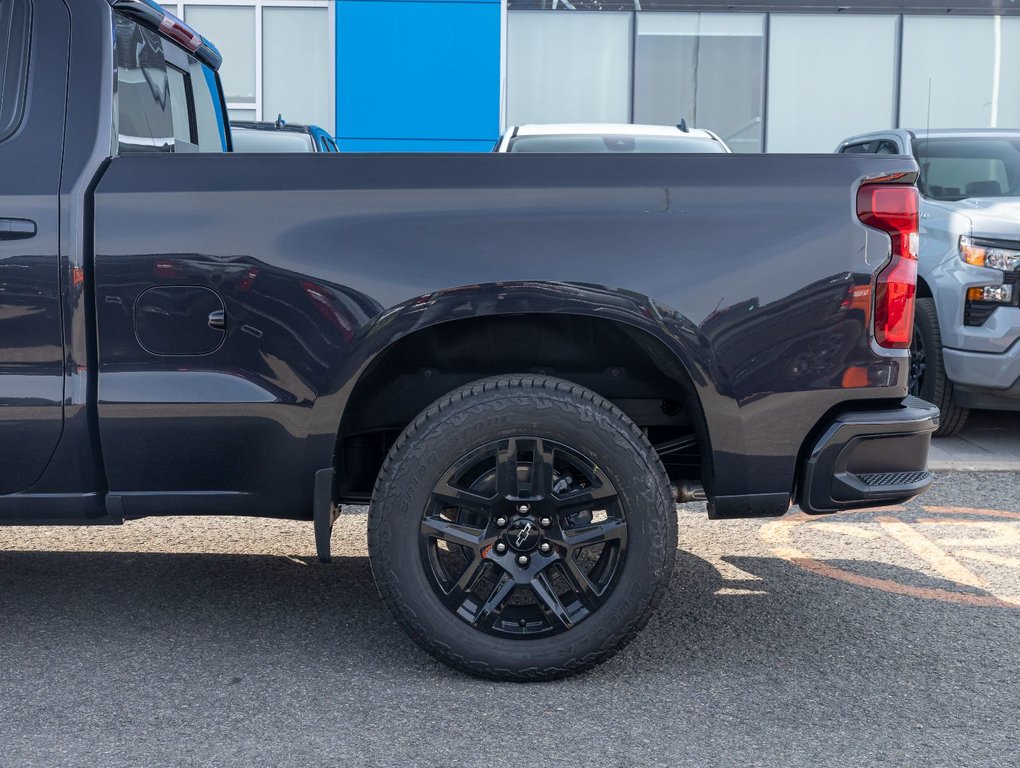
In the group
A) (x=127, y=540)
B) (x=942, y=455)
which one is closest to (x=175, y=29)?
(x=127, y=540)

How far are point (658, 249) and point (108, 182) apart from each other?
146 cm

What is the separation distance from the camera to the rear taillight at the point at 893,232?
3.14 metres

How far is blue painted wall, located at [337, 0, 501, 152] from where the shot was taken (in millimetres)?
13633

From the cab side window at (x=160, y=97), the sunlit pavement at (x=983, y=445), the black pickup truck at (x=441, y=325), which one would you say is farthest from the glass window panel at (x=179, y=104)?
the sunlit pavement at (x=983, y=445)

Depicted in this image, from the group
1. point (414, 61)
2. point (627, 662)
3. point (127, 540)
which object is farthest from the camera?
point (414, 61)

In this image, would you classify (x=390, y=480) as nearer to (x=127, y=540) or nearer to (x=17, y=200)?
(x=17, y=200)

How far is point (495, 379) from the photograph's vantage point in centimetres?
319

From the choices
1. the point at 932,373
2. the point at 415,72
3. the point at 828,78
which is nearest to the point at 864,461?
the point at 932,373

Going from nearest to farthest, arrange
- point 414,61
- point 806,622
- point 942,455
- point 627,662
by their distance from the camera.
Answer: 1. point 627,662
2. point 806,622
3. point 942,455
4. point 414,61

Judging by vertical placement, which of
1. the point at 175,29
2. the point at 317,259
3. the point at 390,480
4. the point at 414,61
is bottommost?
the point at 390,480

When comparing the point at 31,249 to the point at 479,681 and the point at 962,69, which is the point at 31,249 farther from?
the point at 962,69

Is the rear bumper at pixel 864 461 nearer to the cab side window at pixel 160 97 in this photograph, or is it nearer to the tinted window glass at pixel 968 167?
the cab side window at pixel 160 97

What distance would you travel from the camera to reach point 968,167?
24.7ft

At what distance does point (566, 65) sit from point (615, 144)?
845 centimetres
